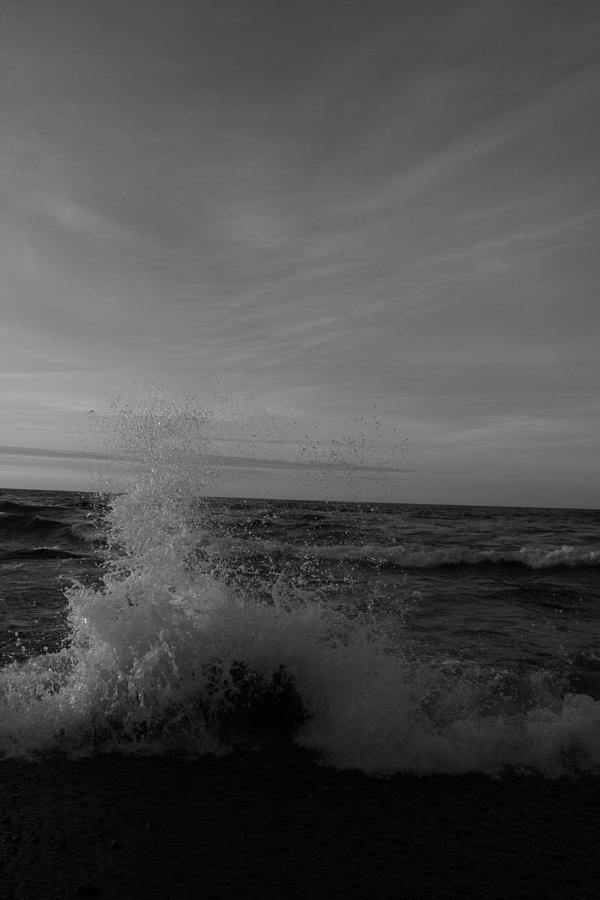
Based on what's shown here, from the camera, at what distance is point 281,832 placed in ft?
10.6

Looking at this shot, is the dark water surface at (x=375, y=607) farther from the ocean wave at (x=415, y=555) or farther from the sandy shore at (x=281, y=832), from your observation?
the sandy shore at (x=281, y=832)

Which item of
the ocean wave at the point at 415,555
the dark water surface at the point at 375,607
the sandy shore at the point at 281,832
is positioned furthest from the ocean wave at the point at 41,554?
the sandy shore at the point at 281,832

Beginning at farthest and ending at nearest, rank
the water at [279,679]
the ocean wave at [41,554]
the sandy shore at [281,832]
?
the ocean wave at [41,554] → the water at [279,679] → the sandy shore at [281,832]

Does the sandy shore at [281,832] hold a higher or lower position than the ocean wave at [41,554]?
higher

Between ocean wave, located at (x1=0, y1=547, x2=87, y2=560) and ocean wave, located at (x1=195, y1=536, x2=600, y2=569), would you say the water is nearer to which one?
ocean wave, located at (x1=0, y1=547, x2=87, y2=560)

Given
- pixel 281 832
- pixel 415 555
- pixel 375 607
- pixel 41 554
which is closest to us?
pixel 281 832

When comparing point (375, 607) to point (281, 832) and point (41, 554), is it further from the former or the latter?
point (41, 554)

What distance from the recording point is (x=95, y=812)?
131 inches

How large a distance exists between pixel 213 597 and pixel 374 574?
8.72 metres

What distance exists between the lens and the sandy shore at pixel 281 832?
2826mm

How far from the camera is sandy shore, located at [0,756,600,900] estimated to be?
283cm

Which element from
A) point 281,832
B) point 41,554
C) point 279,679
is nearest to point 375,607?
point 279,679

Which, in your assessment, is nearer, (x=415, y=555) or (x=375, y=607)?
(x=375, y=607)

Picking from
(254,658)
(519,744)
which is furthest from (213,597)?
(519,744)
